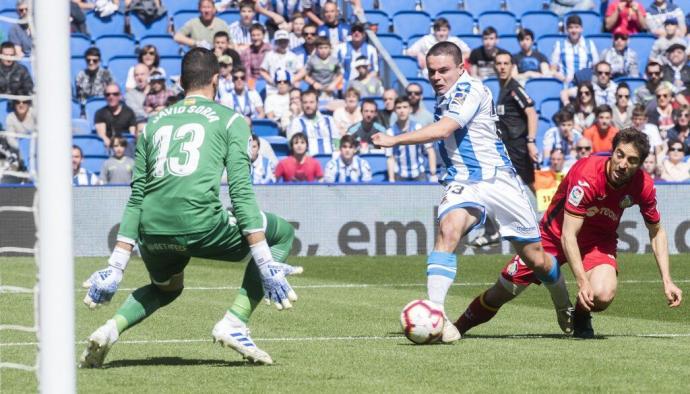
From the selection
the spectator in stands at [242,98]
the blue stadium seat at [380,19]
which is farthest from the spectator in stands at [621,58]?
the spectator in stands at [242,98]

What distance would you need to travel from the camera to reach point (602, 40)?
23203 millimetres

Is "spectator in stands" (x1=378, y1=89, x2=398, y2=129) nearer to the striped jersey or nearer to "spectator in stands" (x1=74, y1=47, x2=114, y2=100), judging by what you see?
"spectator in stands" (x1=74, y1=47, x2=114, y2=100)

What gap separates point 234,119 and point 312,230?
10.5m

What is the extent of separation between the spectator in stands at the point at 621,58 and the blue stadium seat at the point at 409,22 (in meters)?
3.12

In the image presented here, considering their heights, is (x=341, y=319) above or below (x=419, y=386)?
below

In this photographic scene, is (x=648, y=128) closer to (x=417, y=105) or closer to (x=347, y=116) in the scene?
(x=417, y=105)

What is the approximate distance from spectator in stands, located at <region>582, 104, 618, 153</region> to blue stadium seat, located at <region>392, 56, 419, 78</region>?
13.0 ft

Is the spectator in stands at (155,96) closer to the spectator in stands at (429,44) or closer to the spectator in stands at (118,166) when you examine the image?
the spectator in stands at (118,166)

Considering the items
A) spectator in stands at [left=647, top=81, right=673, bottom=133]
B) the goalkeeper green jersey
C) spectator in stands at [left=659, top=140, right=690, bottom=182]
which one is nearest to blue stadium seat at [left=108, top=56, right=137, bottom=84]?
spectator in stands at [left=647, top=81, right=673, bottom=133]

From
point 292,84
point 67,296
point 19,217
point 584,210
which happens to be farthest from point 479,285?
point 67,296

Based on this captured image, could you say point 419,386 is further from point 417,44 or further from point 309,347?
point 417,44

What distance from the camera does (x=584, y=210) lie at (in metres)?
9.13

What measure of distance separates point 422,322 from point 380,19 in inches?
609

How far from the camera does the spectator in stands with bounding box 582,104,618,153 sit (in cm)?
1888
